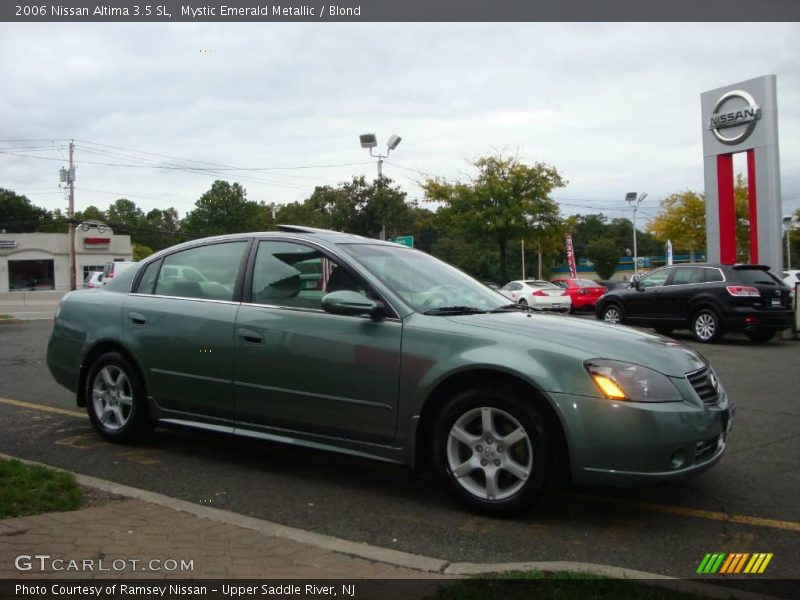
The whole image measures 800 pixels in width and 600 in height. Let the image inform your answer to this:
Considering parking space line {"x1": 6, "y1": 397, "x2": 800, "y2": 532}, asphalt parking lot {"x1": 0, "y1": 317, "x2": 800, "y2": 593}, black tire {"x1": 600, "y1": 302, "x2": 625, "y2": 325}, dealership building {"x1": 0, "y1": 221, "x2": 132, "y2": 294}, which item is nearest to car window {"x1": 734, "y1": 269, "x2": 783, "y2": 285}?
black tire {"x1": 600, "y1": 302, "x2": 625, "y2": 325}

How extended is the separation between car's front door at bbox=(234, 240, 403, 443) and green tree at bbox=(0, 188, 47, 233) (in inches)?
3757

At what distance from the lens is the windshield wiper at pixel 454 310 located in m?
4.48

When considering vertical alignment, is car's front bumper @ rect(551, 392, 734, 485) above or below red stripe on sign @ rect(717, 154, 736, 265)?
below

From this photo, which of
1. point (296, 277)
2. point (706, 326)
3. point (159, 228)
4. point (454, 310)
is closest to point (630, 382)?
point (454, 310)

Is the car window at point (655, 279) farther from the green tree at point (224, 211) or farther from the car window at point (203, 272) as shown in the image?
the green tree at point (224, 211)

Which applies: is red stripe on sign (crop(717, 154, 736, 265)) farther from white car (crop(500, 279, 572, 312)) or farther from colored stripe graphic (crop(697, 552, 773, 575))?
colored stripe graphic (crop(697, 552, 773, 575))

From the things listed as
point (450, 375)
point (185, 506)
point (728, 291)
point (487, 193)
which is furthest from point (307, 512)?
point (487, 193)

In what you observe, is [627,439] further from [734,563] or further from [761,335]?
[761,335]

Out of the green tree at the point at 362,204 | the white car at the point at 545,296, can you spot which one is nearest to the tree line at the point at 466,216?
the green tree at the point at 362,204

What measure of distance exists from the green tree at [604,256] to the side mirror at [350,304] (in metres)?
73.7

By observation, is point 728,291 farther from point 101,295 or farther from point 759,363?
point 101,295

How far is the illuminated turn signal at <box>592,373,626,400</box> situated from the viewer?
3.78m

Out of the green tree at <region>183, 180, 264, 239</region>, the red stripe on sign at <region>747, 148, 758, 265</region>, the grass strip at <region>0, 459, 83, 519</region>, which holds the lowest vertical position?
the grass strip at <region>0, 459, 83, 519</region>

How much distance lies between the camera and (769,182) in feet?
62.1
